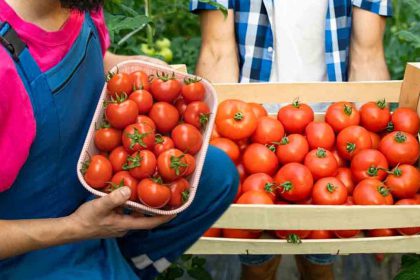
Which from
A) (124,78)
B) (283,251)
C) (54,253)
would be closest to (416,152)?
(283,251)

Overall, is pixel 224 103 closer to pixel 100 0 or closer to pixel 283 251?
pixel 283 251

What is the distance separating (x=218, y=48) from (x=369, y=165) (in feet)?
2.49

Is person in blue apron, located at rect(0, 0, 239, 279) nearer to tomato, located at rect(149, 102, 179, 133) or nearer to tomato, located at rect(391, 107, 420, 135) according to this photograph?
tomato, located at rect(149, 102, 179, 133)

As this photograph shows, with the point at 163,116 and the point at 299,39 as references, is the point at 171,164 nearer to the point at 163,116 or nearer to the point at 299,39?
the point at 163,116

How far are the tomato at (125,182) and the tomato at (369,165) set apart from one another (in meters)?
0.82

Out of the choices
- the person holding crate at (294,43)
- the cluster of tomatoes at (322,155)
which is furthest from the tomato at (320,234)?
the person holding crate at (294,43)

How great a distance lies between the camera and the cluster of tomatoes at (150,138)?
4.13ft

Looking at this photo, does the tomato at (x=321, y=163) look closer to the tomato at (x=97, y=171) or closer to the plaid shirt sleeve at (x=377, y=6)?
the plaid shirt sleeve at (x=377, y=6)

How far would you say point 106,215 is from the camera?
1287 millimetres

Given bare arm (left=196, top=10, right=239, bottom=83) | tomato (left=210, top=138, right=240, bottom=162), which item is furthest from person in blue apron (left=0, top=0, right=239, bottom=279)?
bare arm (left=196, top=10, right=239, bottom=83)

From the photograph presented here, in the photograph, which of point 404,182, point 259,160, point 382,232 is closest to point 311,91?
point 259,160

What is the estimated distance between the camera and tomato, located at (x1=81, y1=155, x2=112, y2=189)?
1.25 meters

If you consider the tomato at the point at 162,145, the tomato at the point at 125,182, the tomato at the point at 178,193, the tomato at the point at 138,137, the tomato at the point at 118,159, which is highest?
the tomato at the point at 138,137

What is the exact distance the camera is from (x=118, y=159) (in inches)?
50.9
